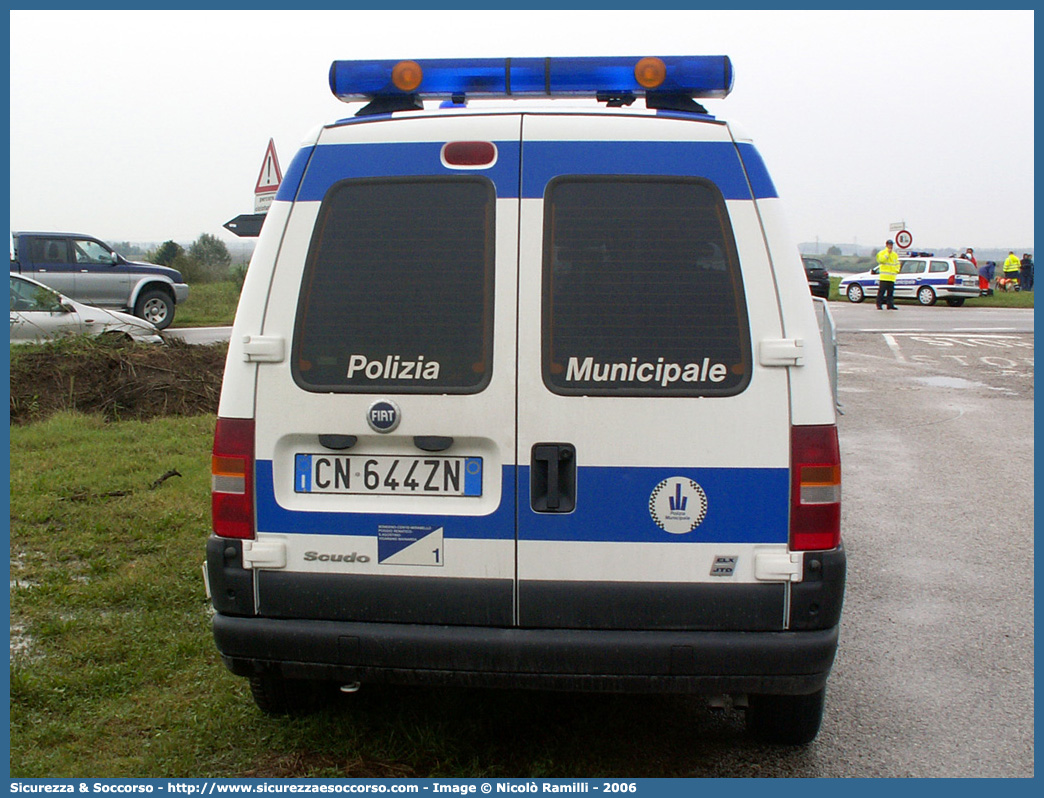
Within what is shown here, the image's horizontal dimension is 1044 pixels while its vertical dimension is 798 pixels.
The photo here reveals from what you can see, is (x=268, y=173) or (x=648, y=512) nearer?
(x=648, y=512)

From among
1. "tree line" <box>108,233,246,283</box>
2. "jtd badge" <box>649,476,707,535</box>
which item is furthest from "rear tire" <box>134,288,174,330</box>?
"jtd badge" <box>649,476,707,535</box>

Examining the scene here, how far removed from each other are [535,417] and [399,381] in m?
0.45

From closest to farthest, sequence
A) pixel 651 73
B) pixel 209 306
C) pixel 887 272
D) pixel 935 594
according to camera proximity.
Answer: pixel 651 73 → pixel 935 594 → pixel 887 272 → pixel 209 306

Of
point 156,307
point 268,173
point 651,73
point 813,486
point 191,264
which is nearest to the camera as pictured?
point 813,486

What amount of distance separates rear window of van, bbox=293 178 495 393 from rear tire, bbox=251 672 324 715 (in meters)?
1.25

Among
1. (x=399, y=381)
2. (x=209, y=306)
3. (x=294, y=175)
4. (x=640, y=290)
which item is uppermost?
(x=209, y=306)

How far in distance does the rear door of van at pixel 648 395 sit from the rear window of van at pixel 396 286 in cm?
18

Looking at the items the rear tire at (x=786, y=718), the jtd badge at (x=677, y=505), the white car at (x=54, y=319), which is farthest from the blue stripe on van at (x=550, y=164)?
the white car at (x=54, y=319)

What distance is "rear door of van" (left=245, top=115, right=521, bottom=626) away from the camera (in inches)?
129

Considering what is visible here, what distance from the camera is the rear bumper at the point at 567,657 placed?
322 centimetres

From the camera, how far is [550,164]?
3.29 metres

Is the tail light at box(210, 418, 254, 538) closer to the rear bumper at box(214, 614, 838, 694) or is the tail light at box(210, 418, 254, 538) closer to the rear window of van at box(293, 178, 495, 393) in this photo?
the rear window of van at box(293, 178, 495, 393)

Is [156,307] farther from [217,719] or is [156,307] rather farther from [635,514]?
[635,514]

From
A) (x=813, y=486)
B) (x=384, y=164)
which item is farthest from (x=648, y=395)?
(x=384, y=164)
